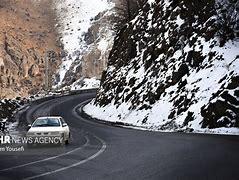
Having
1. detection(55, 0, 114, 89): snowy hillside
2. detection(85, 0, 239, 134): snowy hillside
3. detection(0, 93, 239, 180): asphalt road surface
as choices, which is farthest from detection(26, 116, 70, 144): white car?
detection(55, 0, 114, 89): snowy hillside

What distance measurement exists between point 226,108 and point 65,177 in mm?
16238

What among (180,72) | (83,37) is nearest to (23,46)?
(83,37)

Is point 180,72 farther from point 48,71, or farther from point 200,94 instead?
point 48,71

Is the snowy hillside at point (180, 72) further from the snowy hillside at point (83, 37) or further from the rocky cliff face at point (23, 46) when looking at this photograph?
the snowy hillside at point (83, 37)

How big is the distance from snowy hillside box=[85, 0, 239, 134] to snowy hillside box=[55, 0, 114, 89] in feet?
136

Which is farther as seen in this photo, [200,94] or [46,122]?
[200,94]

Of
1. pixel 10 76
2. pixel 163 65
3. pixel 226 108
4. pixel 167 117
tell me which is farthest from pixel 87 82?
pixel 226 108

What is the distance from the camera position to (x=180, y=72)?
1320 inches

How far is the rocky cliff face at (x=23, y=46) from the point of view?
8594cm

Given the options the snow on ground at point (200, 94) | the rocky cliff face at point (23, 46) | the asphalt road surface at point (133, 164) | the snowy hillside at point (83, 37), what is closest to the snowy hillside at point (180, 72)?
the snow on ground at point (200, 94)

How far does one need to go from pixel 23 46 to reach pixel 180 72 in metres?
66.1

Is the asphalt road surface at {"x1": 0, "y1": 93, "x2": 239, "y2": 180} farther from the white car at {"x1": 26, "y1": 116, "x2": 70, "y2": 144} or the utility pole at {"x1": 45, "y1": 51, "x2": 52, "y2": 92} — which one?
the utility pole at {"x1": 45, "y1": 51, "x2": 52, "y2": 92}

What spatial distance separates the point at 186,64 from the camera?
33.3 meters

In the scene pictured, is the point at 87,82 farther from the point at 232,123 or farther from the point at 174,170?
the point at 174,170
